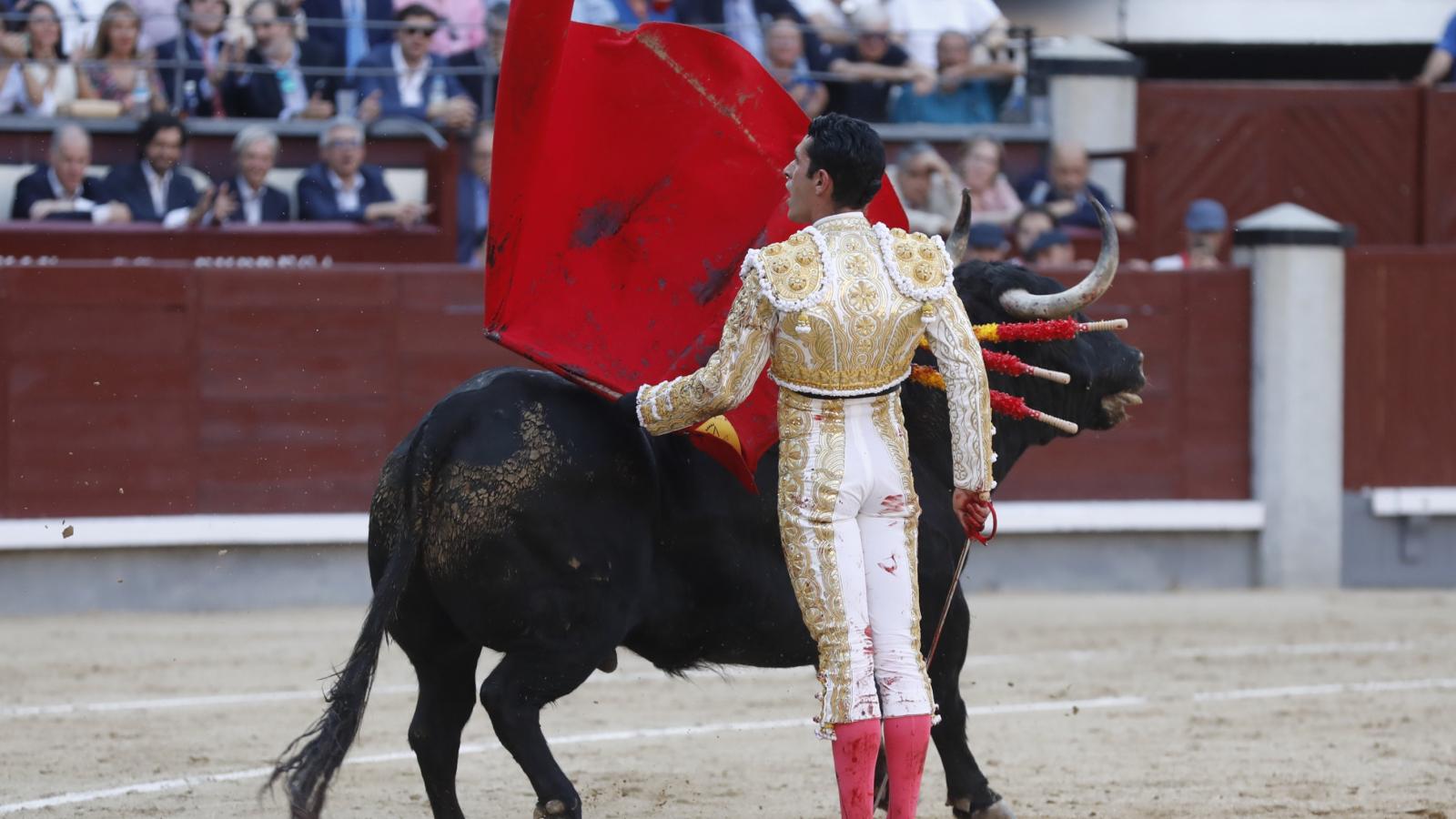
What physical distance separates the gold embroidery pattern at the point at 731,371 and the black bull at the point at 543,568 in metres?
0.32

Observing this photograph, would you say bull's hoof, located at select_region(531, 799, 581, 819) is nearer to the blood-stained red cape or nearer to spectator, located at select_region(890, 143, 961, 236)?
the blood-stained red cape

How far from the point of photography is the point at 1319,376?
9.20 meters

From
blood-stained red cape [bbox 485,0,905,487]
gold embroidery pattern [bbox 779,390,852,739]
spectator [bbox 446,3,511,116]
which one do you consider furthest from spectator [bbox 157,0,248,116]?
gold embroidery pattern [bbox 779,390,852,739]

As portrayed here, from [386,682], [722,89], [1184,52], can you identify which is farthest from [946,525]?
[1184,52]

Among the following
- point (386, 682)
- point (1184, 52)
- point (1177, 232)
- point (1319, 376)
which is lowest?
point (386, 682)

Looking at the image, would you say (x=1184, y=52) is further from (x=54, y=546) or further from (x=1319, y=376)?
(x=54, y=546)

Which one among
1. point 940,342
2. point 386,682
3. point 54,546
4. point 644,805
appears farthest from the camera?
point 54,546

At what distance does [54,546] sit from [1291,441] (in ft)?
16.9

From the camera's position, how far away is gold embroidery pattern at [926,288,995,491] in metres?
3.47

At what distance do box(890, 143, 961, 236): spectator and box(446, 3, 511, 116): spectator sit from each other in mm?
1762

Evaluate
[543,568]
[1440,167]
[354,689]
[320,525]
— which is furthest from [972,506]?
[1440,167]

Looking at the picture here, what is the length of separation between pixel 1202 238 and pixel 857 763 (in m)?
6.19

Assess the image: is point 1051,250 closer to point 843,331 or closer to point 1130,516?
point 1130,516

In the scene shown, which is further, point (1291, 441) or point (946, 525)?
point (1291, 441)
